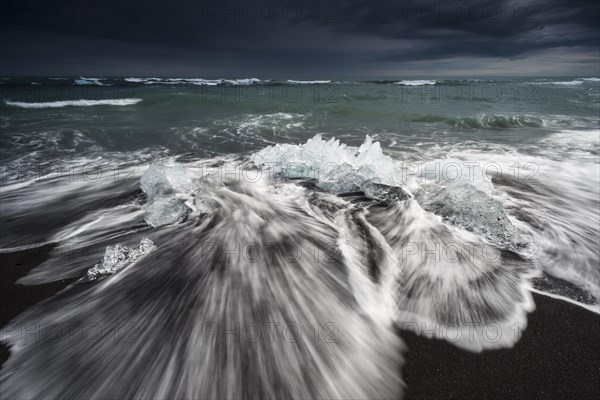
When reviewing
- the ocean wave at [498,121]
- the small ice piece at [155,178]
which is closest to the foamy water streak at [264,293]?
the small ice piece at [155,178]

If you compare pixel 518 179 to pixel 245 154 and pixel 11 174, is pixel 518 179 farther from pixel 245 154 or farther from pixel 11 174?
pixel 11 174

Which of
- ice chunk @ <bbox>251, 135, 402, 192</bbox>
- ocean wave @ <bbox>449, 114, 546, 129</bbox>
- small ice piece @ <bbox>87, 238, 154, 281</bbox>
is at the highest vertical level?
ocean wave @ <bbox>449, 114, 546, 129</bbox>

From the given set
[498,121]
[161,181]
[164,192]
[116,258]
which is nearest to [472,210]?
[116,258]

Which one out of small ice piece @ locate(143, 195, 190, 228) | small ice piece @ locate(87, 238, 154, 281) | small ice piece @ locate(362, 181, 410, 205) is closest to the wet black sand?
small ice piece @ locate(87, 238, 154, 281)

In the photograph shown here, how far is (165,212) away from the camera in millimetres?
4148

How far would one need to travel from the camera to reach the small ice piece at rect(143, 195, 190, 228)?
4051mm

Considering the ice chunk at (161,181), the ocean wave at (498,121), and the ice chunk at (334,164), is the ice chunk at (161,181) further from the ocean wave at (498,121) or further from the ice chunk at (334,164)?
the ocean wave at (498,121)

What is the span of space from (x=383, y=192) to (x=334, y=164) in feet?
3.61

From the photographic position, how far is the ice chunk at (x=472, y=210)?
3586mm

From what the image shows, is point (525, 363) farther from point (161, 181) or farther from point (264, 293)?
point (161, 181)

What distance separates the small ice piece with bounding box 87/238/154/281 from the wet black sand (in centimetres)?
61

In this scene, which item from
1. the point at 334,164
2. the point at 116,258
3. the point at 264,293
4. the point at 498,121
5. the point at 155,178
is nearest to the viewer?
the point at 264,293

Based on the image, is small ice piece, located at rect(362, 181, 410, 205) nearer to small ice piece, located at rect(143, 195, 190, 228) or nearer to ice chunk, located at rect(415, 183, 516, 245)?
ice chunk, located at rect(415, 183, 516, 245)

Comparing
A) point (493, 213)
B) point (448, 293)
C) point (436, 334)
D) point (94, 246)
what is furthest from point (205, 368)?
point (493, 213)
